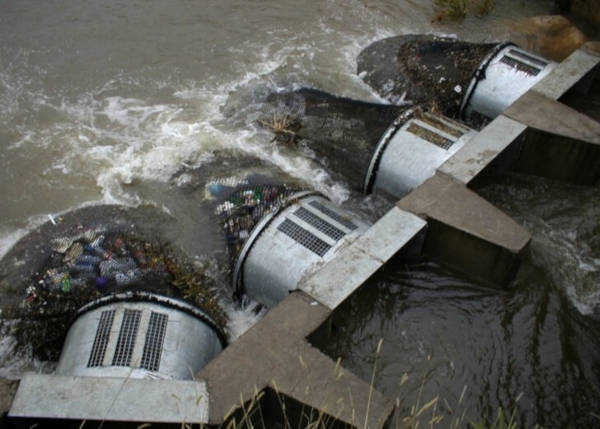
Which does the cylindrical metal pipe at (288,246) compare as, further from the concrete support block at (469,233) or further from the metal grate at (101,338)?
the metal grate at (101,338)

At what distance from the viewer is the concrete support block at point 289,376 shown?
12.1ft

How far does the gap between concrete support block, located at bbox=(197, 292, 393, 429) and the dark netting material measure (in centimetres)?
146

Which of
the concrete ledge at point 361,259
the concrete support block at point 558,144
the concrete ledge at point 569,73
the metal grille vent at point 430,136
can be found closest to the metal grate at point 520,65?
the concrete ledge at point 569,73

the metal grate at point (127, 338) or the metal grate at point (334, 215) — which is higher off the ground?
the metal grate at point (334, 215)

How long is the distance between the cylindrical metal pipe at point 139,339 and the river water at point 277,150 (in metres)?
1.05

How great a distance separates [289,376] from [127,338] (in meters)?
1.28

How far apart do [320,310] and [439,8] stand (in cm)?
834

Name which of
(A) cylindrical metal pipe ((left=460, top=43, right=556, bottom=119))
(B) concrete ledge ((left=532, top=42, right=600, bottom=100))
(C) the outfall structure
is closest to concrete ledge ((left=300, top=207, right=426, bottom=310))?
(C) the outfall structure

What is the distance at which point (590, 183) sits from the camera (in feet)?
20.0

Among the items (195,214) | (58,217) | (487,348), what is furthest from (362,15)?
(487,348)

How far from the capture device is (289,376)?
3891 mm

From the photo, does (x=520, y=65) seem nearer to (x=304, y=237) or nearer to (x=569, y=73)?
(x=569, y=73)

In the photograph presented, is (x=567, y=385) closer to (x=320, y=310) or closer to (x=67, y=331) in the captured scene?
(x=320, y=310)

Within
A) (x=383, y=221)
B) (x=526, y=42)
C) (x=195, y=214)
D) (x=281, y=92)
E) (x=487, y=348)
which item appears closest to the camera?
(x=487, y=348)
